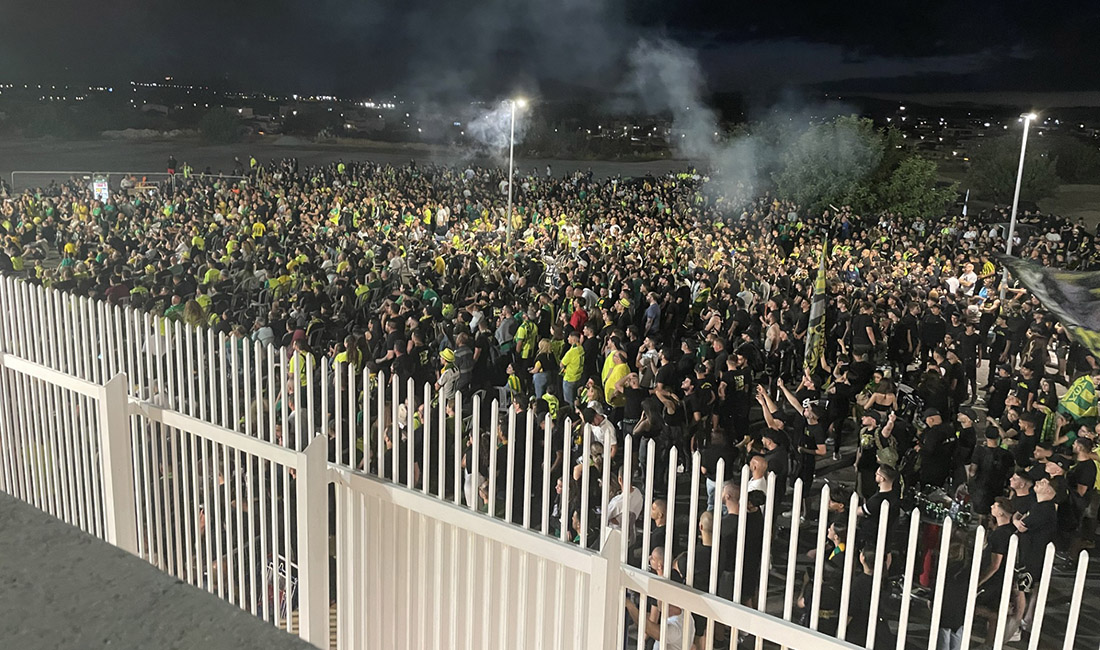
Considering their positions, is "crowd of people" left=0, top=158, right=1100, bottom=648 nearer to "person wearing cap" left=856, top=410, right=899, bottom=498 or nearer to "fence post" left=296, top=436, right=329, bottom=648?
"person wearing cap" left=856, top=410, right=899, bottom=498

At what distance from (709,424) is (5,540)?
239 inches

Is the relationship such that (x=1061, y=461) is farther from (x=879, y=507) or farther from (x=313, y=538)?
(x=313, y=538)

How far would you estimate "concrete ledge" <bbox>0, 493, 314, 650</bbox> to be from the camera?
112 centimetres

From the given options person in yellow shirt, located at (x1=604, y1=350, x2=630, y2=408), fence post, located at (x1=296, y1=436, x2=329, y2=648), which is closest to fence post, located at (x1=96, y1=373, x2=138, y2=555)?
fence post, located at (x1=296, y1=436, x2=329, y2=648)

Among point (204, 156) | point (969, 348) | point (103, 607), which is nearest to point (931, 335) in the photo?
point (969, 348)

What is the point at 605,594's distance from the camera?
8.68ft

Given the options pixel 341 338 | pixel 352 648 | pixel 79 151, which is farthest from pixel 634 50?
pixel 352 648

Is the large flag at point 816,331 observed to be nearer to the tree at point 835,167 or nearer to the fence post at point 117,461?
the fence post at point 117,461

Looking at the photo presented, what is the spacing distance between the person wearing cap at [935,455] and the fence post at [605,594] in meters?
4.54

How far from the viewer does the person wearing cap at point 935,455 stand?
6.52 m

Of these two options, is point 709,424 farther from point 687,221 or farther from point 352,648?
point 687,221

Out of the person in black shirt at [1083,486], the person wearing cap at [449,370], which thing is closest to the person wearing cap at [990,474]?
the person in black shirt at [1083,486]

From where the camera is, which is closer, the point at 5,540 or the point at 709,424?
the point at 5,540

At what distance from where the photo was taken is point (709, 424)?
709 centimetres
